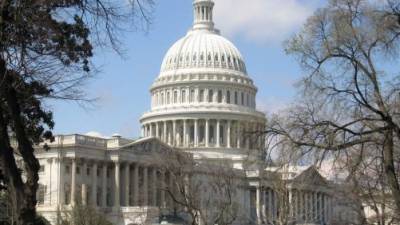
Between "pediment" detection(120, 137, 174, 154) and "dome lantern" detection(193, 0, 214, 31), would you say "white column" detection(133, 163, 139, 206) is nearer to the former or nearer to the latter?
"pediment" detection(120, 137, 174, 154)

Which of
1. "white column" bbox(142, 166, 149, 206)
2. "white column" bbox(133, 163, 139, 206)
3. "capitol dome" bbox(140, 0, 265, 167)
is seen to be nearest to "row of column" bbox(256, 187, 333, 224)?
"capitol dome" bbox(140, 0, 265, 167)

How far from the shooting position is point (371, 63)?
25.5m

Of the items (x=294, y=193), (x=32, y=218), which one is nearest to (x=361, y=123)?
(x=32, y=218)

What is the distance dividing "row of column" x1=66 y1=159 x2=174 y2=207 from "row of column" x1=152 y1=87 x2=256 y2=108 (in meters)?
47.2

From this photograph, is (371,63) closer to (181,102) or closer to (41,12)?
(41,12)

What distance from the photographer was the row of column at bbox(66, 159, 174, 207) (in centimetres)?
12612

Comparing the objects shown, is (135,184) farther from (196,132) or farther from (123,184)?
(196,132)

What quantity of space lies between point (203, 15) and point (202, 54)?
1533 centimetres

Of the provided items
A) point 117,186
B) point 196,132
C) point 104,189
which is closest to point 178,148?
point 104,189

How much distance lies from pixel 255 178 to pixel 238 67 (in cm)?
3282

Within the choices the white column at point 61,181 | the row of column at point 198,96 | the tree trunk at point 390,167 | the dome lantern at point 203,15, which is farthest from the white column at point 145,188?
the tree trunk at point 390,167

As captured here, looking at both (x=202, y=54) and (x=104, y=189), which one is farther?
(x=202, y=54)

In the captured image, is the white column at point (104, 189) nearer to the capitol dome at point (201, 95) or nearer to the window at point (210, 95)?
the capitol dome at point (201, 95)

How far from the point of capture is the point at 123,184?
133 meters
